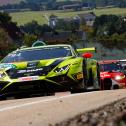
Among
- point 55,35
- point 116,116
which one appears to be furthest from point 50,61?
point 55,35

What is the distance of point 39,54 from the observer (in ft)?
46.9

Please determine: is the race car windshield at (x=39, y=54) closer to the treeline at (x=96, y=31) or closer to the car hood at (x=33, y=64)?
the car hood at (x=33, y=64)

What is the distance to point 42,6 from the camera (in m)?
135

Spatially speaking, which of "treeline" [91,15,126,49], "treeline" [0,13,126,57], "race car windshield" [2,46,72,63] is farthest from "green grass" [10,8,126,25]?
"race car windshield" [2,46,72,63]

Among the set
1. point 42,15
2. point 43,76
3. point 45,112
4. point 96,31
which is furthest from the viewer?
point 42,15

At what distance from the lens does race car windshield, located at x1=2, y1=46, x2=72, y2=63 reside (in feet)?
46.2

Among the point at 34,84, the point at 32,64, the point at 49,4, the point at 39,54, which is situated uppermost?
the point at 32,64

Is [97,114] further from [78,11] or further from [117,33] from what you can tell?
[78,11]

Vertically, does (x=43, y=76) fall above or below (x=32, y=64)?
below

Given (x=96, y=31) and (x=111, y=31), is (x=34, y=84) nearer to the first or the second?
(x=111, y=31)

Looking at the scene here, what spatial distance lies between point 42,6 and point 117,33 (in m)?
64.9

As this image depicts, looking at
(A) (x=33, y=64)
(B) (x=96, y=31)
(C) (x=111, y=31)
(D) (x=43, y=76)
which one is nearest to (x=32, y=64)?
(A) (x=33, y=64)

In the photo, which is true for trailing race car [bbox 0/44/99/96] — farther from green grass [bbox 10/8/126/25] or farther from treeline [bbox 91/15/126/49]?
green grass [bbox 10/8/126/25]

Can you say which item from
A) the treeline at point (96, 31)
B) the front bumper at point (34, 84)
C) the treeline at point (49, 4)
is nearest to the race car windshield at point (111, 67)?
the front bumper at point (34, 84)
